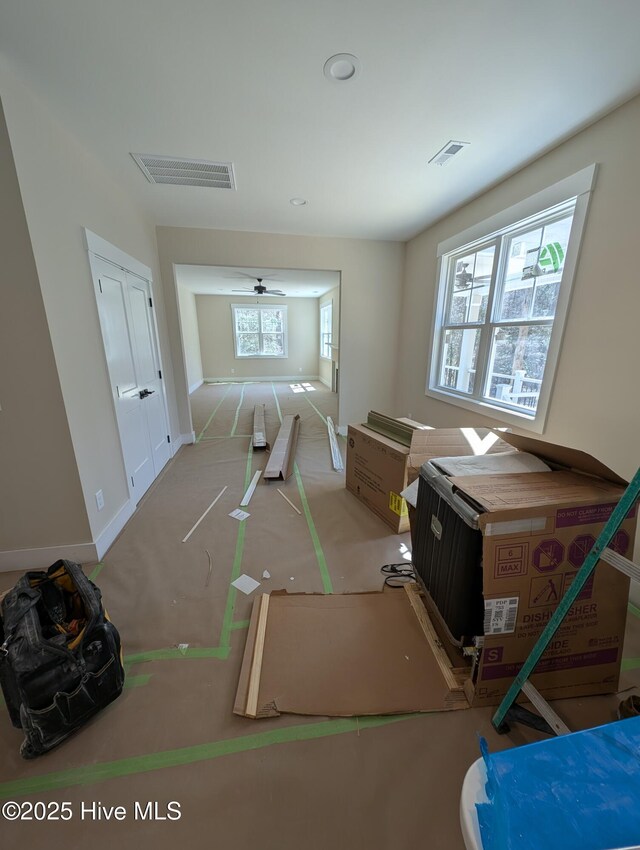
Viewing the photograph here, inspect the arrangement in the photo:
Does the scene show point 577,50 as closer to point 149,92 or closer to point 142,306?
point 149,92

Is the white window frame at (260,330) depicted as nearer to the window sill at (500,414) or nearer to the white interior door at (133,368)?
the white interior door at (133,368)

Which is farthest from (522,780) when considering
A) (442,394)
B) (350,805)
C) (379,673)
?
(442,394)

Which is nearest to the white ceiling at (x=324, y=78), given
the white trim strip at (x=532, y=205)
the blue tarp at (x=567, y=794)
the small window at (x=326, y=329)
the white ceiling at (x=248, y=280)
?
the white trim strip at (x=532, y=205)

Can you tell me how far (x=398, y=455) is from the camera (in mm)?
2352

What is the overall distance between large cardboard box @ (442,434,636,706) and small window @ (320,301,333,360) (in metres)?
7.94

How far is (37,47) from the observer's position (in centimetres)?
148

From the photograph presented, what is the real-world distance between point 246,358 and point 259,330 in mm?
925

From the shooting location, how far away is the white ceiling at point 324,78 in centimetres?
134

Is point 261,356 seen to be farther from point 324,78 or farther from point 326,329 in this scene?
point 324,78

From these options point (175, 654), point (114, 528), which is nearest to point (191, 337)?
point (114, 528)

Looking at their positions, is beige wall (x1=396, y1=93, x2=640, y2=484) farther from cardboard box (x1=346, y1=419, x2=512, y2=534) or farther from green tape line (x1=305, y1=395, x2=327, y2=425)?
green tape line (x1=305, y1=395, x2=327, y2=425)

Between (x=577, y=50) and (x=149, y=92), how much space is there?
216 cm

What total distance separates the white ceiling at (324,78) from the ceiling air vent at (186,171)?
8 cm

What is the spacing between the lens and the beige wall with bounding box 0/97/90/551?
1627 mm
